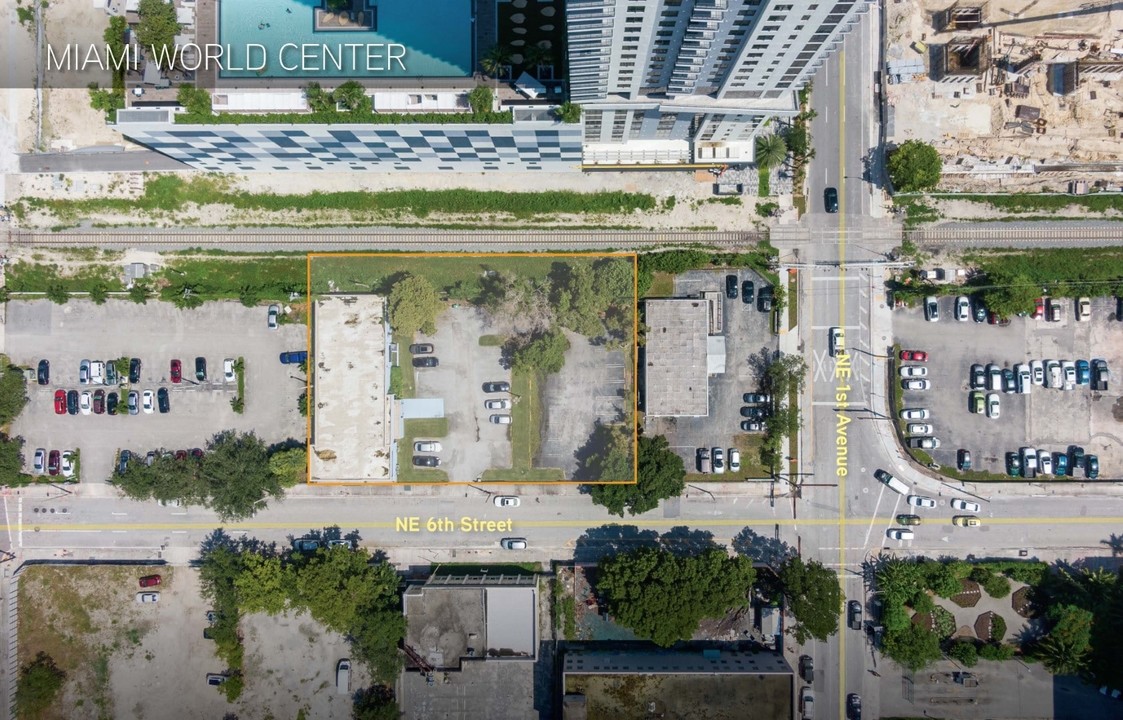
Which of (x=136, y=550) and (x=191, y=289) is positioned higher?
(x=191, y=289)

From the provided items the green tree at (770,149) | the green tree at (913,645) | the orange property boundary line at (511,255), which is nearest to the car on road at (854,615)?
the green tree at (913,645)

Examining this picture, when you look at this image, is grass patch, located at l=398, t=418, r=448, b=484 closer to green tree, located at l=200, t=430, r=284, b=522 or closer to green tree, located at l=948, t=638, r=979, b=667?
green tree, located at l=200, t=430, r=284, b=522

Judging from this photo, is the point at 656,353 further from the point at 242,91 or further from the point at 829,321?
the point at 242,91

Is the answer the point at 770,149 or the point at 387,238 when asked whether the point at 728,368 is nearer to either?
the point at 770,149

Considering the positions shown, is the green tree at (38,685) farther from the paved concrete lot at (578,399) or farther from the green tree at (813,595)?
the green tree at (813,595)

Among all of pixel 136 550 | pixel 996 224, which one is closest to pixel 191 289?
pixel 136 550
